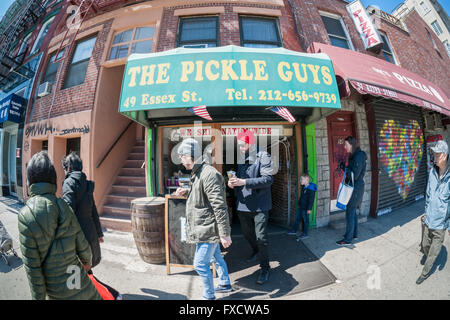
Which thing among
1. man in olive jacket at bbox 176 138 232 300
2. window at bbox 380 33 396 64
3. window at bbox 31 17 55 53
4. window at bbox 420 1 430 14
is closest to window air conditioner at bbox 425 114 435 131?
window at bbox 380 33 396 64

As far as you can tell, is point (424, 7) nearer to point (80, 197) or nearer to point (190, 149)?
point (190, 149)

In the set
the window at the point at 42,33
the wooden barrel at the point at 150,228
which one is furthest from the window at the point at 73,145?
the window at the point at 42,33

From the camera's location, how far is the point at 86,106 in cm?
492

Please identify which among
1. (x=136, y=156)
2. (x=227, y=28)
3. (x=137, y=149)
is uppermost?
(x=227, y=28)

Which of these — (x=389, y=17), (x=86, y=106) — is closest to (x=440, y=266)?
(x=86, y=106)

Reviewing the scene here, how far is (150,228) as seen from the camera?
9.53 feet

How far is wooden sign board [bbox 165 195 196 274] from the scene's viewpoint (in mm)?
2797

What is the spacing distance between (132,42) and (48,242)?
553 cm

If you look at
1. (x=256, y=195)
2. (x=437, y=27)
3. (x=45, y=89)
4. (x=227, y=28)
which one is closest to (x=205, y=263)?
(x=256, y=195)

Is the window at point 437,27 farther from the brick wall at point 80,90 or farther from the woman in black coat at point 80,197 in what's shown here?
the woman in black coat at point 80,197

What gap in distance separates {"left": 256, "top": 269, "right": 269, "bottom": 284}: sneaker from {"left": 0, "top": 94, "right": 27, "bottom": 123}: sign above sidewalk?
10563mm

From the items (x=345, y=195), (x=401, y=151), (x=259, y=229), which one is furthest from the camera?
(x=401, y=151)
